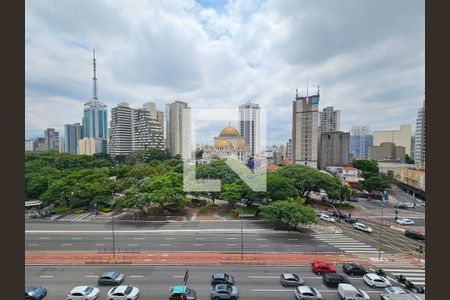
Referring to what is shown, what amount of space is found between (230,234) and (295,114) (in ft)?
148

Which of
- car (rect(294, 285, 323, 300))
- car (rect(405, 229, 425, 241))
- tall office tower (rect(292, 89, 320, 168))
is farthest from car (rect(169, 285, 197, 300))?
tall office tower (rect(292, 89, 320, 168))

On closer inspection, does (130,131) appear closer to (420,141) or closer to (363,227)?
(363,227)

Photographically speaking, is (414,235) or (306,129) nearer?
(414,235)

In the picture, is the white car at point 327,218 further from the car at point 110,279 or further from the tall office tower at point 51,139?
the tall office tower at point 51,139

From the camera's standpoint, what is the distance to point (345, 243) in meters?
18.0

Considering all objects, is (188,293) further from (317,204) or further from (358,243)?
(317,204)

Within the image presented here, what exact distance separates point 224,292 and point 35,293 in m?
9.89

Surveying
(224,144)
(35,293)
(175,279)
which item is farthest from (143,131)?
(175,279)

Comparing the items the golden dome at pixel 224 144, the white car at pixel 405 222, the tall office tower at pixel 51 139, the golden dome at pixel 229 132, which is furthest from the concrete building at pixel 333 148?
the tall office tower at pixel 51 139

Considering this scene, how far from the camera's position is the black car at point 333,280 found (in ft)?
38.8

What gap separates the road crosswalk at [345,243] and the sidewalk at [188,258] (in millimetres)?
1311

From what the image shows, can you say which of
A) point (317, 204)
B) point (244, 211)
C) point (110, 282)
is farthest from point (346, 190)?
point (110, 282)

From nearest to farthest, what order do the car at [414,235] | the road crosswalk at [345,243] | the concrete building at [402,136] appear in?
1. the road crosswalk at [345,243]
2. the car at [414,235]
3. the concrete building at [402,136]

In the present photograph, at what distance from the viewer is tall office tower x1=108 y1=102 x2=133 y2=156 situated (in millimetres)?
74312
